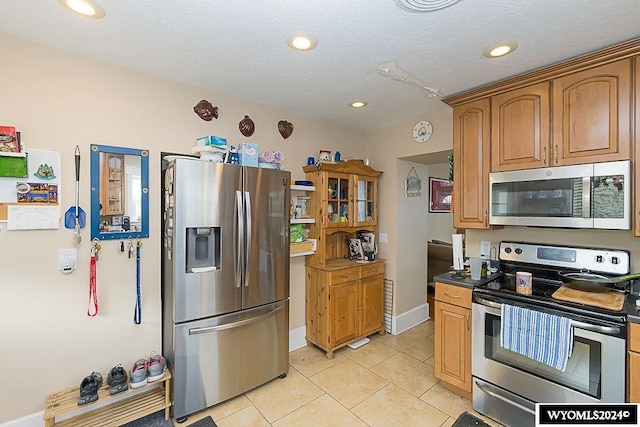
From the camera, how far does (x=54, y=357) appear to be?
1955 millimetres

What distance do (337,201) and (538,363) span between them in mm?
2182

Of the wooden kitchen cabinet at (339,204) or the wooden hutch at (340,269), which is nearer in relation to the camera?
the wooden hutch at (340,269)

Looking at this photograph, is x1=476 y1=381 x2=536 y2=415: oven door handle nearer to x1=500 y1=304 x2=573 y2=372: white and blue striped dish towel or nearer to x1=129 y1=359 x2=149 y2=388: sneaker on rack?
x1=500 y1=304 x2=573 y2=372: white and blue striped dish towel

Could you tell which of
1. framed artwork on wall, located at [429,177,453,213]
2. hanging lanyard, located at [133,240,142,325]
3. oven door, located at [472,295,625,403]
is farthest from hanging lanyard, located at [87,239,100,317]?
framed artwork on wall, located at [429,177,453,213]

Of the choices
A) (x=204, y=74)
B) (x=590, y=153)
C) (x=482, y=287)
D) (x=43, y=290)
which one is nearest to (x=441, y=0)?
(x=590, y=153)

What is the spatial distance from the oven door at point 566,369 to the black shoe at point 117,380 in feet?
8.20

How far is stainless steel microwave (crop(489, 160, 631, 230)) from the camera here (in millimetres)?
1825

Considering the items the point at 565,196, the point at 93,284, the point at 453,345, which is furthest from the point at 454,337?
the point at 93,284

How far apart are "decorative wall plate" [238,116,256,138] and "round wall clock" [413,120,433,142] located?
5.96 ft

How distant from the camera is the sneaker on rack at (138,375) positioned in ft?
6.64

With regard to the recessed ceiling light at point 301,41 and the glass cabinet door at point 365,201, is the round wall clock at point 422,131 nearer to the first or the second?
the glass cabinet door at point 365,201

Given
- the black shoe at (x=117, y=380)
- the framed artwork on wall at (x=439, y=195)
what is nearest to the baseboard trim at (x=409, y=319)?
the framed artwork on wall at (x=439, y=195)

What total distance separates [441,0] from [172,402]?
2.99 meters

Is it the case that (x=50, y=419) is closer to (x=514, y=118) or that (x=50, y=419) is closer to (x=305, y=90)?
(x=305, y=90)
